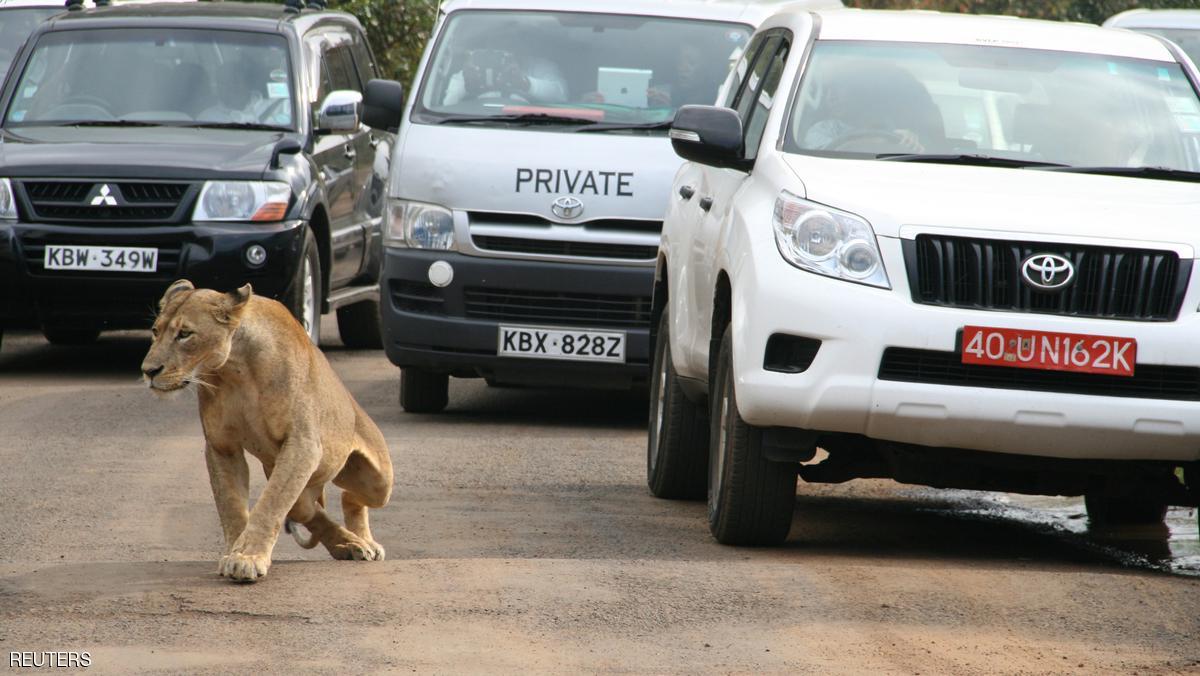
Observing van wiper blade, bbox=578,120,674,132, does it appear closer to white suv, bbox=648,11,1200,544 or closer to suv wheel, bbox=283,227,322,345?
suv wheel, bbox=283,227,322,345

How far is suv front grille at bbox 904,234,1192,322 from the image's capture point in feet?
21.6

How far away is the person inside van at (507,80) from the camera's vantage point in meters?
11.3

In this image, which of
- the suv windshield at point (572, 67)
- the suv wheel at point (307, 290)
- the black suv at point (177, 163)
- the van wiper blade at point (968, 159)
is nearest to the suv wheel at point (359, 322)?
the black suv at point (177, 163)

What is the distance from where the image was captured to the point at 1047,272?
6574mm

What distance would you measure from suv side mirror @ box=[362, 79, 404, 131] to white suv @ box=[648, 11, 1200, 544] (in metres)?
3.85

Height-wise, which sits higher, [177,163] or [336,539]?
[336,539]

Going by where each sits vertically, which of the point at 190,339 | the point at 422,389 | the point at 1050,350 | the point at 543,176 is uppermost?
the point at 190,339

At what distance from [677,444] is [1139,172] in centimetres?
220

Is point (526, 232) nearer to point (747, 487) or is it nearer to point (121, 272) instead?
point (121, 272)

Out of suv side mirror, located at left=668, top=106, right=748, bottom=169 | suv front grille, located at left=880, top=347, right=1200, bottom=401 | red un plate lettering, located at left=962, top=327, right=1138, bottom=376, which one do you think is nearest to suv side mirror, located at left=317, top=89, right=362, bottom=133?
suv side mirror, located at left=668, top=106, right=748, bottom=169

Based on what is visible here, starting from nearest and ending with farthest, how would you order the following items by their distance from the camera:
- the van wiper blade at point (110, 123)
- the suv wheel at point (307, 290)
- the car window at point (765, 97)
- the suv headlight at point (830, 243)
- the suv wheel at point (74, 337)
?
the suv headlight at point (830, 243)
the car window at point (765, 97)
the suv wheel at point (307, 290)
the van wiper blade at point (110, 123)
the suv wheel at point (74, 337)

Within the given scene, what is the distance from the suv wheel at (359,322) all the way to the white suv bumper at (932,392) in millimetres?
8609

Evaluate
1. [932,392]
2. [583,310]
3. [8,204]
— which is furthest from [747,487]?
[8,204]

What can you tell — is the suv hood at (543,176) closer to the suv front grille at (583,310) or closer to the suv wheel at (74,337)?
the suv front grille at (583,310)
